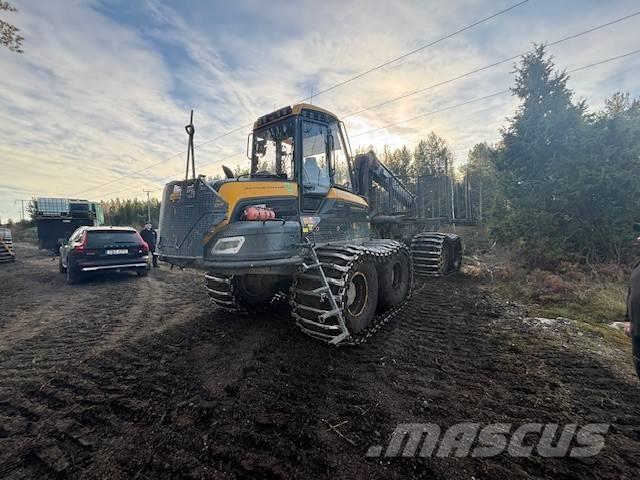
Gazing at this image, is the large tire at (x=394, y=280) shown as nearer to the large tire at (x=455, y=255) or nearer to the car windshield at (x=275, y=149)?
the car windshield at (x=275, y=149)

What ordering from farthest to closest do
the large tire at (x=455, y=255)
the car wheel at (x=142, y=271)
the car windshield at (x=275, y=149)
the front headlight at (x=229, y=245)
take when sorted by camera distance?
the large tire at (x=455, y=255) → the car wheel at (x=142, y=271) → the car windshield at (x=275, y=149) → the front headlight at (x=229, y=245)

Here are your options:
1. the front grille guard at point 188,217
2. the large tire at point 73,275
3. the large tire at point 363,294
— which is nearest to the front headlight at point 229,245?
the front grille guard at point 188,217

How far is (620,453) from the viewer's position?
2.21m

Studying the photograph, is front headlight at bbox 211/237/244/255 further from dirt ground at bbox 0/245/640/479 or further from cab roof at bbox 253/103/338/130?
cab roof at bbox 253/103/338/130

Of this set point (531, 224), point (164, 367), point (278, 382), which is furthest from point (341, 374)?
point (531, 224)

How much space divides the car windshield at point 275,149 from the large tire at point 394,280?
7.38ft

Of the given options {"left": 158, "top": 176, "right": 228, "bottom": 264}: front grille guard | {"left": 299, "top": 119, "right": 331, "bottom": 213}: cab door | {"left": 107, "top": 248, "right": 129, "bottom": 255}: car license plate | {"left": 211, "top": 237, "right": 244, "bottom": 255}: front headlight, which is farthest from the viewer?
{"left": 107, "top": 248, "right": 129, "bottom": 255}: car license plate

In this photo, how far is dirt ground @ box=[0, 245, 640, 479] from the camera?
2.14 m

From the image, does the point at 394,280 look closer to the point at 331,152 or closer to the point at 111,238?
the point at 331,152

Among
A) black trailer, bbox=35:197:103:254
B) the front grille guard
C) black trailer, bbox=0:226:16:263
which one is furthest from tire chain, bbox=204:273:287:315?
black trailer, bbox=35:197:103:254

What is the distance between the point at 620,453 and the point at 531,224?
10088 millimetres

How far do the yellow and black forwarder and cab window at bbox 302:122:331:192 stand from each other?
0.02m

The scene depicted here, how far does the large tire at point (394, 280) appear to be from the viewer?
5293 mm

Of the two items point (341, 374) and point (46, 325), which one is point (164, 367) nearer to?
point (341, 374)
